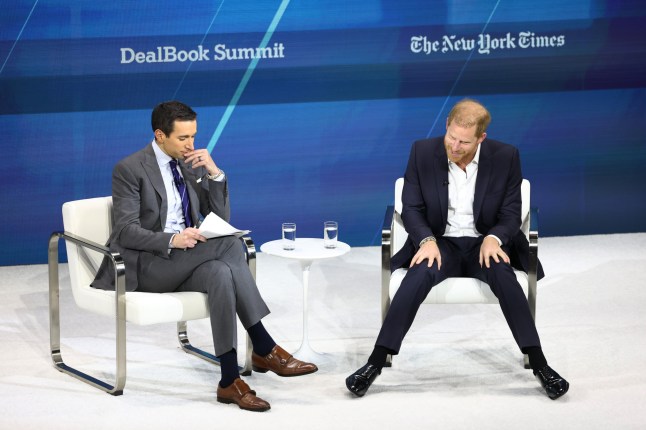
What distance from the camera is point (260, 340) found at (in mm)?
4828

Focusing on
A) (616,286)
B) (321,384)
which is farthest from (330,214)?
(321,384)

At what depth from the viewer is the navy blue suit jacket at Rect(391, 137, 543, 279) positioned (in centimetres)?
506

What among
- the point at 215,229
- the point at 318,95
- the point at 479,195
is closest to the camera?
the point at 215,229

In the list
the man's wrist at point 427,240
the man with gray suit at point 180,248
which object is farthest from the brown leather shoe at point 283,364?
the man's wrist at point 427,240

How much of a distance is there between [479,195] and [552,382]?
37.9 inches

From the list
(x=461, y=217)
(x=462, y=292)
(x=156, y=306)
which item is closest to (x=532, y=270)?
(x=462, y=292)

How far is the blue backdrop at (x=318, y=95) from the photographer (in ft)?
22.7

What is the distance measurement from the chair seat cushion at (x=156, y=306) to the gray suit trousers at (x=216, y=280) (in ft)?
0.24

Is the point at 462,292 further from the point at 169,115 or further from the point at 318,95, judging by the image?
the point at 318,95

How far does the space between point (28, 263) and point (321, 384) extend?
3094mm

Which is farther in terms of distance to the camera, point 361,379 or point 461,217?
point 461,217

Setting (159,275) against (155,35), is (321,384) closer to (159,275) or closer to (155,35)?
(159,275)

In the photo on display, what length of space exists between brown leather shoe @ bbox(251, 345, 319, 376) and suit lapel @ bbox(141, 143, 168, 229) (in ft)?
2.52

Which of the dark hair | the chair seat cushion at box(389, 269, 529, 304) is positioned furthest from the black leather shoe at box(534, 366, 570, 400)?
the dark hair
